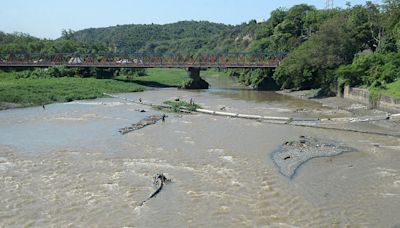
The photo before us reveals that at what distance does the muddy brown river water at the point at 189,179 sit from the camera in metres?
19.5

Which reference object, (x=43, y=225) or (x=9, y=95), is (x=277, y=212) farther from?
(x=9, y=95)

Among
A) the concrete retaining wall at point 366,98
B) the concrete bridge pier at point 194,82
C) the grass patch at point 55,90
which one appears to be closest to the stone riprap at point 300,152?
the concrete retaining wall at point 366,98

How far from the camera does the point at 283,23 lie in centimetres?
10388

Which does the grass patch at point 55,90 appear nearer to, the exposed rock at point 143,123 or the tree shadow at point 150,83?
the tree shadow at point 150,83

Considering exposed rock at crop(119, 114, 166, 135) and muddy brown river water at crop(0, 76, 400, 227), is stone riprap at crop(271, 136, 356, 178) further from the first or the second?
exposed rock at crop(119, 114, 166, 135)

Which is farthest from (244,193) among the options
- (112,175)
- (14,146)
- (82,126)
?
(82,126)

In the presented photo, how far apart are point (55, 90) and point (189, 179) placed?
50.4m

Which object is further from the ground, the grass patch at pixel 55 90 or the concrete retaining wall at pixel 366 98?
the concrete retaining wall at pixel 366 98

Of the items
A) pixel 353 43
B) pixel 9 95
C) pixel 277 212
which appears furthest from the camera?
pixel 353 43

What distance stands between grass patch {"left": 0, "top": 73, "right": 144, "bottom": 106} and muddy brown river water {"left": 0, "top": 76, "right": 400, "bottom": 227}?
18219mm

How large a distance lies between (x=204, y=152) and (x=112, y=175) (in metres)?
7.74

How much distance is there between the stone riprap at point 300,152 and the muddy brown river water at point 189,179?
561 mm

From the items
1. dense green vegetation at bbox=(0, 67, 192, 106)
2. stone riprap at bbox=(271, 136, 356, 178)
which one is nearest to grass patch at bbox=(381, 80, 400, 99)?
stone riprap at bbox=(271, 136, 356, 178)

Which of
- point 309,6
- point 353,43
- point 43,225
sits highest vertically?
point 309,6
